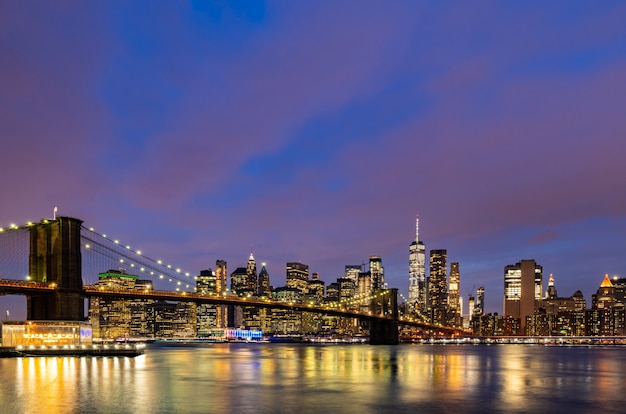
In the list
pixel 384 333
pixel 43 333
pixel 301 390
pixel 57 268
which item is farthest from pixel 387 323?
pixel 301 390

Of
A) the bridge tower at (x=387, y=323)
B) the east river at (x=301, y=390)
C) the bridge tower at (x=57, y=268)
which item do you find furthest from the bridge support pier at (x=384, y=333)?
the bridge tower at (x=57, y=268)

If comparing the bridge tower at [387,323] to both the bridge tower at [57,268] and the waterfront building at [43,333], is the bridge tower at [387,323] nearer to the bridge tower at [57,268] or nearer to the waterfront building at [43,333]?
the waterfront building at [43,333]

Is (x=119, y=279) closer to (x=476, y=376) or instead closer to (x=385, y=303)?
(x=385, y=303)

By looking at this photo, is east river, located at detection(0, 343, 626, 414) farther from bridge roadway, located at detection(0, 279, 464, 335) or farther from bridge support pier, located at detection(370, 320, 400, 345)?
bridge support pier, located at detection(370, 320, 400, 345)

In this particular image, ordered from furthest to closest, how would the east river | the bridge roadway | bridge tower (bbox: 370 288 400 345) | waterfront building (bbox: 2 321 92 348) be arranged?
1. bridge tower (bbox: 370 288 400 345)
2. waterfront building (bbox: 2 321 92 348)
3. the bridge roadway
4. the east river

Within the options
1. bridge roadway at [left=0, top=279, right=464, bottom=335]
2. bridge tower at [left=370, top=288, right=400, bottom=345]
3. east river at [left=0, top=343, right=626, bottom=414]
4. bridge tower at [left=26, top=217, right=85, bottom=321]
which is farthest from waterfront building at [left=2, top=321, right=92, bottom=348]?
bridge tower at [left=370, top=288, right=400, bottom=345]

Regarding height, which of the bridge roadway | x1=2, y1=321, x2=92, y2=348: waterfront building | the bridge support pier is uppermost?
the bridge roadway

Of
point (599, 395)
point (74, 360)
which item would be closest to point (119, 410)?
point (599, 395)
